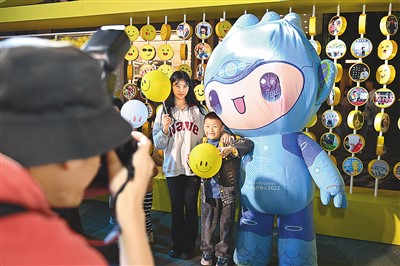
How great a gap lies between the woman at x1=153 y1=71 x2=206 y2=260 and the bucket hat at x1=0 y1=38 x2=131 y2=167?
7.79 ft

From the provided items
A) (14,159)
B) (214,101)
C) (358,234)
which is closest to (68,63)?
(14,159)

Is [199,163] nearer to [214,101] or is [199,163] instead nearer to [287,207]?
[214,101]

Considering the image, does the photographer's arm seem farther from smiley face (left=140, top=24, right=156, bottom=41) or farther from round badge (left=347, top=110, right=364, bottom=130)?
smiley face (left=140, top=24, right=156, bottom=41)

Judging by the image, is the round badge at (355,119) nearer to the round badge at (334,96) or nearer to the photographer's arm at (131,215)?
the round badge at (334,96)

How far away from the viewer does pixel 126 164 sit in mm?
754

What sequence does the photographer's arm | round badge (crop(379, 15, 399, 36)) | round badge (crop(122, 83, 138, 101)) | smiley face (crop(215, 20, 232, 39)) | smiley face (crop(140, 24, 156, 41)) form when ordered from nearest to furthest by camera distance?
the photographer's arm < round badge (crop(379, 15, 399, 36)) < smiley face (crop(215, 20, 232, 39)) < smiley face (crop(140, 24, 156, 41)) < round badge (crop(122, 83, 138, 101))

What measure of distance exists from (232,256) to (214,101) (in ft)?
3.75

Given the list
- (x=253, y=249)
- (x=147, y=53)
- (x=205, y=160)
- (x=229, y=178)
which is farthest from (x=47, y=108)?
(x=147, y=53)

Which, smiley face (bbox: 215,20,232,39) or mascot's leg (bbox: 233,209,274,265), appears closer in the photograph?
mascot's leg (bbox: 233,209,274,265)

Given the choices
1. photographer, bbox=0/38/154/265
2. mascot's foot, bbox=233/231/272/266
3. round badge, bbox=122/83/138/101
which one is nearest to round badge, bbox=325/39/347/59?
mascot's foot, bbox=233/231/272/266

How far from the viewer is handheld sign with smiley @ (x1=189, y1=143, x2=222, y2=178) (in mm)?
2451

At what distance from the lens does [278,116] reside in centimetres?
249

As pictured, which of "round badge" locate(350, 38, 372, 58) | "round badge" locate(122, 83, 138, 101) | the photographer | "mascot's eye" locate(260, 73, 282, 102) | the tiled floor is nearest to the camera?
the photographer

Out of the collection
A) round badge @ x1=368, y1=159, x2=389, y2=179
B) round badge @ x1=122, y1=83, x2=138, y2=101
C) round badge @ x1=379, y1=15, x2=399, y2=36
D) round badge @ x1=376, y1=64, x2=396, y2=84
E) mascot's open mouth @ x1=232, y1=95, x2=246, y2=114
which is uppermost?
round badge @ x1=379, y1=15, x2=399, y2=36
